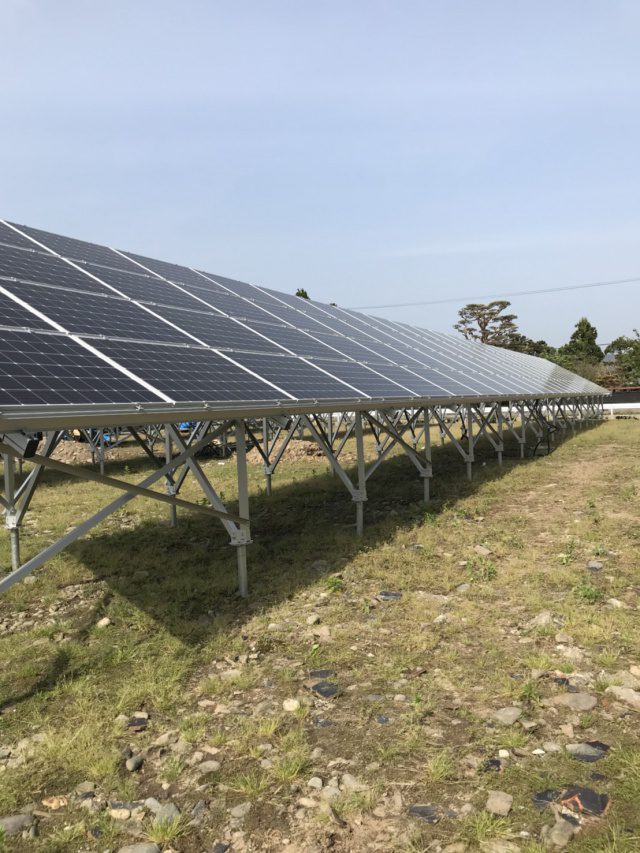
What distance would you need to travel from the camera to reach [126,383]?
6.95 metres

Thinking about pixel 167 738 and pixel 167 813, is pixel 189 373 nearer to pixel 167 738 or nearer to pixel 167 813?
pixel 167 738

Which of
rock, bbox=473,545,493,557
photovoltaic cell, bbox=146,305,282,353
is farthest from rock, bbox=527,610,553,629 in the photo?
photovoltaic cell, bbox=146,305,282,353

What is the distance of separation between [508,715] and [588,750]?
789mm

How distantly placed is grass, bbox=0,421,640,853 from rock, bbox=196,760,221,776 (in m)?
0.08

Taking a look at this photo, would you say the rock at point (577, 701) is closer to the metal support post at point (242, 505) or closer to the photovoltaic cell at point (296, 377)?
the metal support post at point (242, 505)

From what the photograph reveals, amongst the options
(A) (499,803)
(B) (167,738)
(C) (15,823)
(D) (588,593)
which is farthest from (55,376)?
(D) (588,593)

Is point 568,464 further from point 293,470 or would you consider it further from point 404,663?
point 404,663

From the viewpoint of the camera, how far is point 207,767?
5129 millimetres

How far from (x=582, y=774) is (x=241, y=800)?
2.88 metres

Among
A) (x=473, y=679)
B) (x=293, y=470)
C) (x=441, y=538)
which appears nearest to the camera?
(x=473, y=679)

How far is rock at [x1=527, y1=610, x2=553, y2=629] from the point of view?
24.8ft

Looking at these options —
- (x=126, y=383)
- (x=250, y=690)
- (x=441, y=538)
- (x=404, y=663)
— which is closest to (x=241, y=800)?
(x=250, y=690)

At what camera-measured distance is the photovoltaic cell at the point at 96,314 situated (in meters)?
8.27

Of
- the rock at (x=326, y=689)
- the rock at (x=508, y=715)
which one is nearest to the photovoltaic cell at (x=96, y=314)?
the rock at (x=326, y=689)
